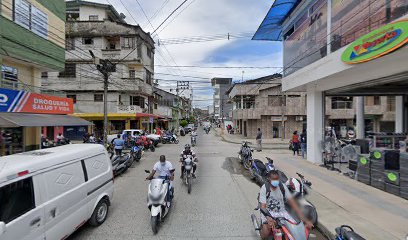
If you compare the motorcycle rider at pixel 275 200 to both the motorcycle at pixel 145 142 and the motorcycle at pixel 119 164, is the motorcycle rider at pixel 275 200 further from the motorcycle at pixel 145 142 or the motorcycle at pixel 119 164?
the motorcycle at pixel 145 142

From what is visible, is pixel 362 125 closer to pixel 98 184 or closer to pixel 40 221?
pixel 98 184

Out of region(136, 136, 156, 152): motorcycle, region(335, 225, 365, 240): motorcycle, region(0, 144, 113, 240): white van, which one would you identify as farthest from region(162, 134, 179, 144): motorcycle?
region(335, 225, 365, 240): motorcycle

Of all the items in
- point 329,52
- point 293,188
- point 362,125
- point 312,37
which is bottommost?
point 293,188

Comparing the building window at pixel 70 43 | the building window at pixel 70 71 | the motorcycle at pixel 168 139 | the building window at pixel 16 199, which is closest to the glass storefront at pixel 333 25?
the building window at pixel 16 199

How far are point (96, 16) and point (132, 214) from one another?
30.9 metres

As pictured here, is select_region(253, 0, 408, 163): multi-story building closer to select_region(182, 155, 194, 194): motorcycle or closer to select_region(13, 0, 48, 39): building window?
select_region(182, 155, 194, 194): motorcycle

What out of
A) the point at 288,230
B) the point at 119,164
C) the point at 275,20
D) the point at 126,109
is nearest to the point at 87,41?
the point at 126,109

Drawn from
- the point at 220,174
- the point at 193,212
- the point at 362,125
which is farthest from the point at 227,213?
the point at 362,125

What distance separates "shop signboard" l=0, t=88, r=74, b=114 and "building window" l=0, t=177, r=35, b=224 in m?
7.54

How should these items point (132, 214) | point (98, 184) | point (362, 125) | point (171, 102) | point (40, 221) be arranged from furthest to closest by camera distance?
point (171, 102) < point (362, 125) < point (132, 214) < point (98, 184) < point (40, 221)

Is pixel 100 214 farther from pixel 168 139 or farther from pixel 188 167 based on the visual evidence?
pixel 168 139

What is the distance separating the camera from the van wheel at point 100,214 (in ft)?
17.4

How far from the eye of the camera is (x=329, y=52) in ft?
33.0

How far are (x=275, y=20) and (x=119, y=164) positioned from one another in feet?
39.3
